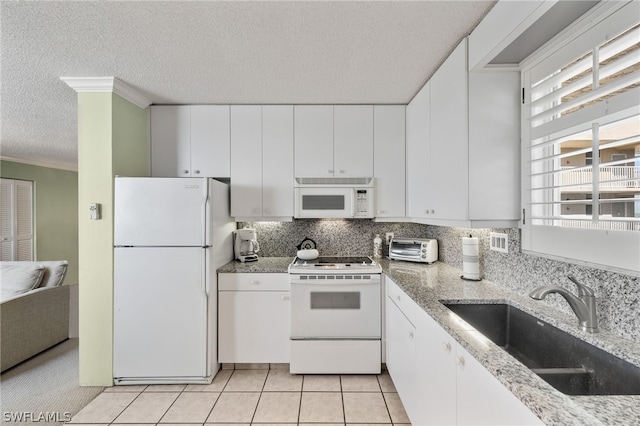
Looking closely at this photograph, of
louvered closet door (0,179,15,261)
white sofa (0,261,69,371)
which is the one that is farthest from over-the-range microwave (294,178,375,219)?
louvered closet door (0,179,15,261)

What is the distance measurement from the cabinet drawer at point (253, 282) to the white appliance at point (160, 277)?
188 millimetres

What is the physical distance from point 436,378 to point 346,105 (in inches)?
87.2

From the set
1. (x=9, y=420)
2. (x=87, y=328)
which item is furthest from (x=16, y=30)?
(x=9, y=420)

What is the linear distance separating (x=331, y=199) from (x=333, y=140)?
539 millimetres

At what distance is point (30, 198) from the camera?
514 centimetres

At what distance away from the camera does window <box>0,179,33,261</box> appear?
4711mm

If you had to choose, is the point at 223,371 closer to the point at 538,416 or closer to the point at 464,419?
the point at 464,419

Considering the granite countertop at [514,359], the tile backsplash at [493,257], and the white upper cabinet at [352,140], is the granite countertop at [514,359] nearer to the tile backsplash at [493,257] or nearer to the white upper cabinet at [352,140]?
the tile backsplash at [493,257]

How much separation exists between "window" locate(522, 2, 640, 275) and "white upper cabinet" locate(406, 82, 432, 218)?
2.71 feet

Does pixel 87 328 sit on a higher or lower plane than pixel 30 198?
lower

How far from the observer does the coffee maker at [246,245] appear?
277 centimetres

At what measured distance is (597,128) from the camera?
105 cm

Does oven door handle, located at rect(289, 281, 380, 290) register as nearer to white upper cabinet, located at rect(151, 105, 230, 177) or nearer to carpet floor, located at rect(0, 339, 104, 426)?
white upper cabinet, located at rect(151, 105, 230, 177)

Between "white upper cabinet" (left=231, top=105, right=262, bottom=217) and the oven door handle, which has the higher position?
"white upper cabinet" (left=231, top=105, right=262, bottom=217)
